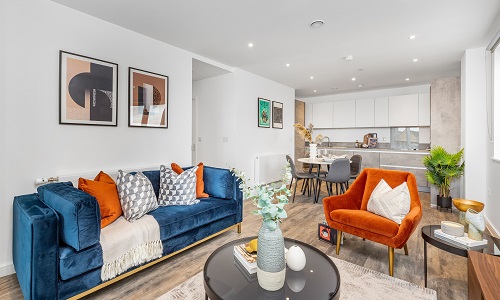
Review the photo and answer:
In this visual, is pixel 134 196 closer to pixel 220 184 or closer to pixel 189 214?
pixel 189 214

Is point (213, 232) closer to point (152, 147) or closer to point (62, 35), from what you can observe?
point (152, 147)

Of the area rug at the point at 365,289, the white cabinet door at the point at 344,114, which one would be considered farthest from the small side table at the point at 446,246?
the white cabinet door at the point at 344,114

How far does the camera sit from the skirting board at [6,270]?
7.13 ft

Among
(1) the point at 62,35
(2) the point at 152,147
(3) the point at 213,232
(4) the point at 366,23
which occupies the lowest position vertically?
(3) the point at 213,232

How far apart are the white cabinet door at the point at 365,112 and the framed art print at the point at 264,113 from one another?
2.84 metres

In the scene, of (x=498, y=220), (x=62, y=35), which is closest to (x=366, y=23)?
(x=498, y=220)

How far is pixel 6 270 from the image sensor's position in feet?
7.22

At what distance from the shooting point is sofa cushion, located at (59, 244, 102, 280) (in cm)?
165

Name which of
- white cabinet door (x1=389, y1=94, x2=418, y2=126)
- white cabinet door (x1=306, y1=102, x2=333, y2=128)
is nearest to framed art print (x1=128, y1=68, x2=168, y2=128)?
white cabinet door (x1=306, y1=102, x2=333, y2=128)

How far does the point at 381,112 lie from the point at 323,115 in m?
1.60

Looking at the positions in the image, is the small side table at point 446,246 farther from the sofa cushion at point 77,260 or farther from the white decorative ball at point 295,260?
the sofa cushion at point 77,260

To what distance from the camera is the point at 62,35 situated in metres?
2.48

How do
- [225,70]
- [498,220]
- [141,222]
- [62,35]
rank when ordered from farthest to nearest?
[225,70] → [498,220] → [62,35] → [141,222]

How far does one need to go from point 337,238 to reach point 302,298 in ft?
4.87
